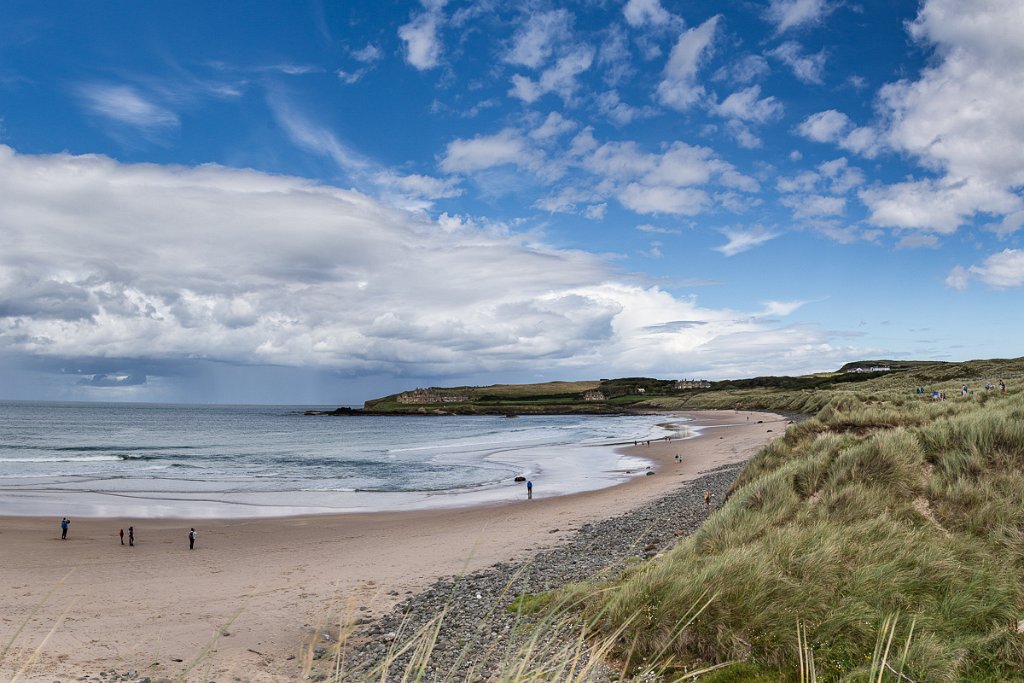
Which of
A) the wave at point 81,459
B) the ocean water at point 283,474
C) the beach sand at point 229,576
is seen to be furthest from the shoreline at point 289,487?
the beach sand at point 229,576

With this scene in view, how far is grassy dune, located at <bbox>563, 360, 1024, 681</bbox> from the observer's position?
21.0 ft

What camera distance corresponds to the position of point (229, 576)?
18.2 metres

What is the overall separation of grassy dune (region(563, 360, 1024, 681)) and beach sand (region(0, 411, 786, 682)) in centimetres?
309

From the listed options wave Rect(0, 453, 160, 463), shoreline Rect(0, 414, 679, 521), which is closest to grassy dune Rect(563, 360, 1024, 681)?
shoreline Rect(0, 414, 679, 521)

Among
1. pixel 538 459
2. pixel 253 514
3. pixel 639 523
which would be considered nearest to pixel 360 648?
pixel 639 523

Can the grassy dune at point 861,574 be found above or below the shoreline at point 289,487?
above

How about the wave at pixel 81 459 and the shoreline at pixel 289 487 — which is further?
the wave at pixel 81 459

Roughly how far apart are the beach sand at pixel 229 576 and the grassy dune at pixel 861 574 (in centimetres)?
309

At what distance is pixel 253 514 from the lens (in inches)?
1140

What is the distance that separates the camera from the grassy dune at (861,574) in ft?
21.0

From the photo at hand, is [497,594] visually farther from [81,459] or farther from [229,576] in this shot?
[81,459]

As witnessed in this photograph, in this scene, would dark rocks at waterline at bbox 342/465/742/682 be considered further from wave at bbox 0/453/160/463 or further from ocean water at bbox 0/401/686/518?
wave at bbox 0/453/160/463

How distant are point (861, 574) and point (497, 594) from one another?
7412mm

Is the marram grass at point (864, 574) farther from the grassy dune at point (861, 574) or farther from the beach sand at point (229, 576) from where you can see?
the beach sand at point (229, 576)
